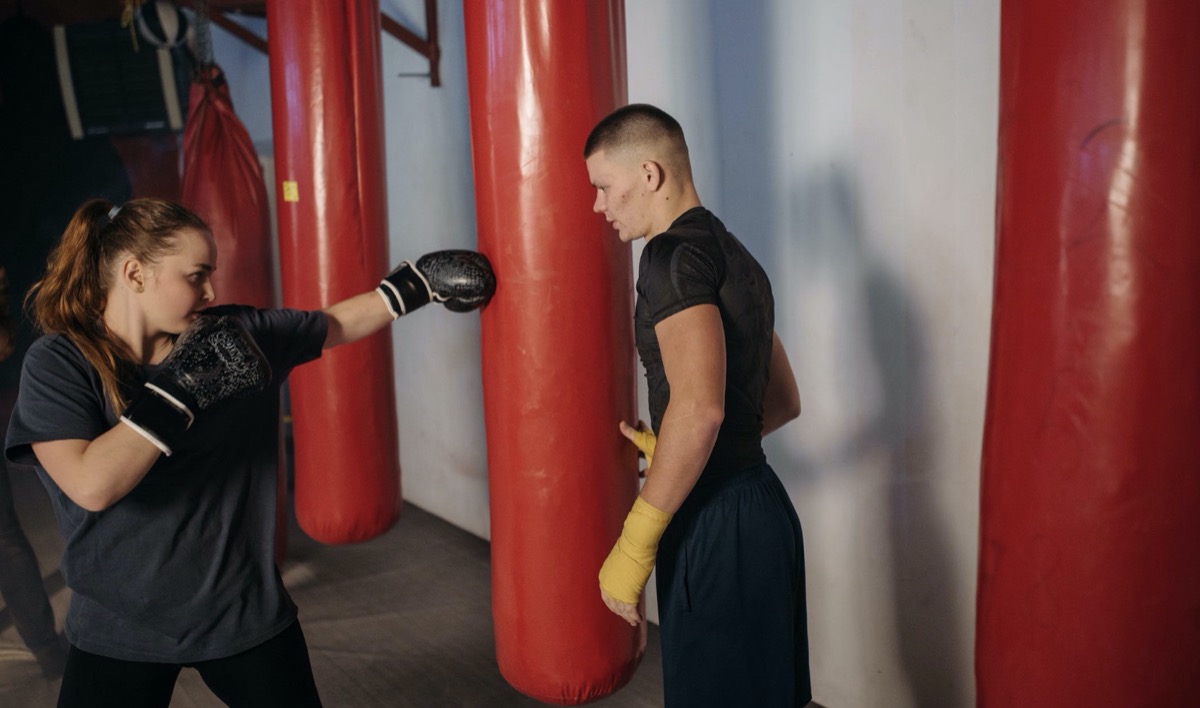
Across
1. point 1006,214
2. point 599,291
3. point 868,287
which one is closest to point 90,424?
point 599,291

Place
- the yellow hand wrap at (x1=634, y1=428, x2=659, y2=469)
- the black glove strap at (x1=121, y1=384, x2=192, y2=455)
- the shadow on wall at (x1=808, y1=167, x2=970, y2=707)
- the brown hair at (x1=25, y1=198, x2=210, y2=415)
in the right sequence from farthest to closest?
the shadow on wall at (x1=808, y1=167, x2=970, y2=707), the yellow hand wrap at (x1=634, y1=428, x2=659, y2=469), the brown hair at (x1=25, y1=198, x2=210, y2=415), the black glove strap at (x1=121, y1=384, x2=192, y2=455)

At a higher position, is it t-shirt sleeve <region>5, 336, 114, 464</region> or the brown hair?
the brown hair

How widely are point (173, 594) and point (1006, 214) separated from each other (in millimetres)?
1356

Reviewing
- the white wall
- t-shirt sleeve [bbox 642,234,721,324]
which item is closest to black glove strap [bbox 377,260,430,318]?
t-shirt sleeve [bbox 642,234,721,324]

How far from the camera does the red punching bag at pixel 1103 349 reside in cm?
99

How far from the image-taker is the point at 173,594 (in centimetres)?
136

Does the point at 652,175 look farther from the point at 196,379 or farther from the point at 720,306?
the point at 196,379

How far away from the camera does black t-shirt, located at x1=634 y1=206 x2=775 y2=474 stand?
1.27 m

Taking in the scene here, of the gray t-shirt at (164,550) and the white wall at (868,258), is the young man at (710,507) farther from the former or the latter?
the white wall at (868,258)

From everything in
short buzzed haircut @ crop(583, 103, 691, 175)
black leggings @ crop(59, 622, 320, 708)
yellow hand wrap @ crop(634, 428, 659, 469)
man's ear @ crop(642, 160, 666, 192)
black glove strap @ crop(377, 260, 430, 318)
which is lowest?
black leggings @ crop(59, 622, 320, 708)

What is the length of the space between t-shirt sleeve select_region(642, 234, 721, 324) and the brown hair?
74 cm

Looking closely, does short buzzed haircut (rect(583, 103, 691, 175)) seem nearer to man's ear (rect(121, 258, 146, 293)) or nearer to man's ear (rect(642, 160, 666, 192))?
man's ear (rect(642, 160, 666, 192))

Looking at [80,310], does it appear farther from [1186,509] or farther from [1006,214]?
[1186,509]

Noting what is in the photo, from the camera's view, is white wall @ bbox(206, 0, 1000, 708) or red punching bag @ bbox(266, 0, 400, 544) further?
red punching bag @ bbox(266, 0, 400, 544)
